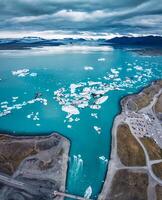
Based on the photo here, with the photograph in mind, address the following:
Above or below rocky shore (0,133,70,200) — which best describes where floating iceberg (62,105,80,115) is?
below

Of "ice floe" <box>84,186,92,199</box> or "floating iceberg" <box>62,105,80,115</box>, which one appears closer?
"ice floe" <box>84,186,92,199</box>

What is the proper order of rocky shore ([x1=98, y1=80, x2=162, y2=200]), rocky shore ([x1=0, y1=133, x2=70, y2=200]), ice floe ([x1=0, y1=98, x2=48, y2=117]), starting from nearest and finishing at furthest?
rocky shore ([x1=0, y1=133, x2=70, y2=200]) < rocky shore ([x1=98, y1=80, x2=162, y2=200]) < ice floe ([x1=0, y1=98, x2=48, y2=117])

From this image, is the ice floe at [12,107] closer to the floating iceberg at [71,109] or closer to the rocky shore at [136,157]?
the floating iceberg at [71,109]

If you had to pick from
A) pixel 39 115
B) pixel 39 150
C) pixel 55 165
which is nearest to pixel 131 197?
pixel 55 165

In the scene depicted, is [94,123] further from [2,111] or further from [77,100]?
[2,111]

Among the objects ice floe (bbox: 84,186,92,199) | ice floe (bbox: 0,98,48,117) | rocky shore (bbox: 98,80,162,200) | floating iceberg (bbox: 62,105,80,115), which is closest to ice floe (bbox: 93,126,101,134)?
rocky shore (bbox: 98,80,162,200)

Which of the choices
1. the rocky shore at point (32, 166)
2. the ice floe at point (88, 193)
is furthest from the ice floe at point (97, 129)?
the ice floe at point (88, 193)

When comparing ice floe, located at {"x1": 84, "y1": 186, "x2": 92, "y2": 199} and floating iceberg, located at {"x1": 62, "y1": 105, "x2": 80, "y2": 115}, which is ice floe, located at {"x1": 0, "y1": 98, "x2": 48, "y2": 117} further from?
ice floe, located at {"x1": 84, "y1": 186, "x2": 92, "y2": 199}

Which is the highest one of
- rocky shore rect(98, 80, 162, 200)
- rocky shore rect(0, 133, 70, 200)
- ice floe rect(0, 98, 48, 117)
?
rocky shore rect(0, 133, 70, 200)
